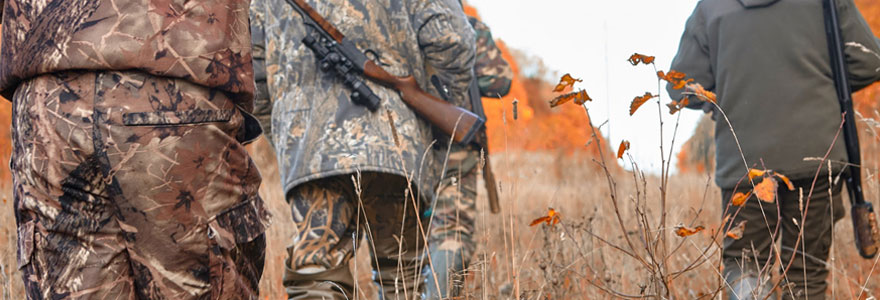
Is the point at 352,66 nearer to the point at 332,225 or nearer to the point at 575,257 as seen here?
the point at 332,225

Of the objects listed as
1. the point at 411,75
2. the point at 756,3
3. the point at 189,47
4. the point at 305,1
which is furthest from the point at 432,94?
the point at 189,47

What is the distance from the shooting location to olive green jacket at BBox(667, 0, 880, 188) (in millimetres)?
3094

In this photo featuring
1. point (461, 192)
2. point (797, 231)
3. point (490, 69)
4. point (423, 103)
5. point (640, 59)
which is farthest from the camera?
point (490, 69)

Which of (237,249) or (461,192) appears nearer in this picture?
(237,249)

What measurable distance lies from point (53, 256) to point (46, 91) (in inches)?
14.2

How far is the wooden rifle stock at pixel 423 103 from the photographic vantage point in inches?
117

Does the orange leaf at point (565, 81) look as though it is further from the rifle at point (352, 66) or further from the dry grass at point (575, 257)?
the rifle at point (352, 66)

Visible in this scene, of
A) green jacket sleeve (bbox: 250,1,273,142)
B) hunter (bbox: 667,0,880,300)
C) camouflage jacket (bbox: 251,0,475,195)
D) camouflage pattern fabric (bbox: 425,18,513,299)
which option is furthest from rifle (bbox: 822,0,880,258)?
green jacket sleeve (bbox: 250,1,273,142)

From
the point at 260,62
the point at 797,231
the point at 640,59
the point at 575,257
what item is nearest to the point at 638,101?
the point at 640,59

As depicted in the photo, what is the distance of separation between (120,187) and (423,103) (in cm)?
150

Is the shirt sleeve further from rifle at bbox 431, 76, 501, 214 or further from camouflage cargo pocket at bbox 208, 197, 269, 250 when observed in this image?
camouflage cargo pocket at bbox 208, 197, 269, 250

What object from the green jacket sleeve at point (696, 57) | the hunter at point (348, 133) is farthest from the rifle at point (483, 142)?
the green jacket sleeve at point (696, 57)

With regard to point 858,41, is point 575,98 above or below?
below

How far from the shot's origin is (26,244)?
A: 5.67 feet
